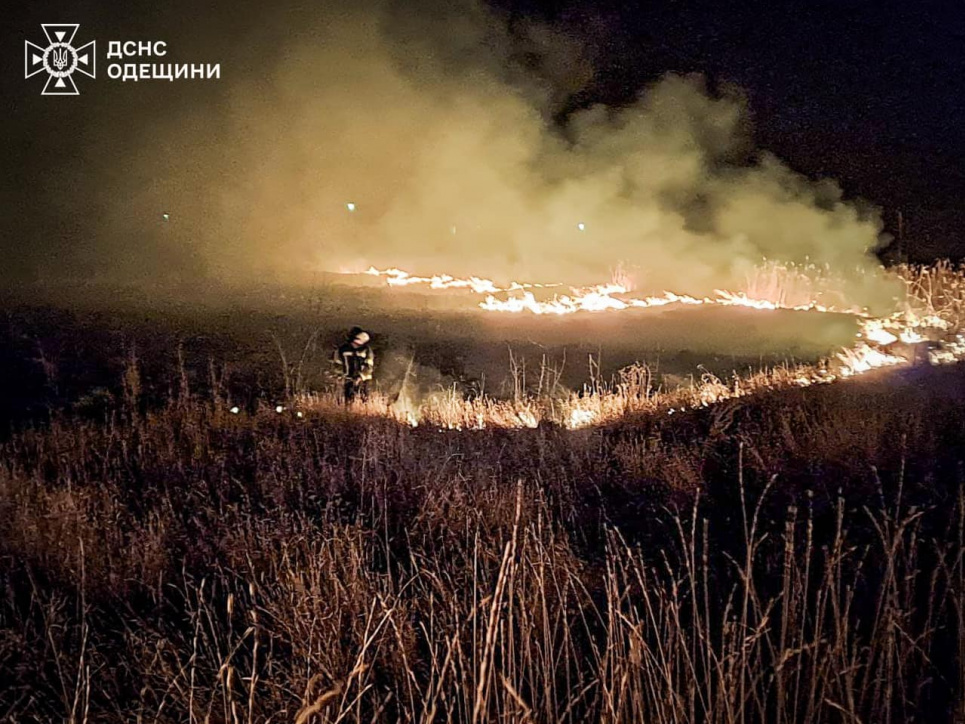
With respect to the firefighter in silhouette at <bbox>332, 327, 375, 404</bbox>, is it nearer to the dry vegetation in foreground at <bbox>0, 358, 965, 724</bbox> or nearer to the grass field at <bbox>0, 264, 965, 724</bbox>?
the grass field at <bbox>0, 264, 965, 724</bbox>

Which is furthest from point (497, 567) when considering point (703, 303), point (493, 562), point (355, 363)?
point (703, 303)

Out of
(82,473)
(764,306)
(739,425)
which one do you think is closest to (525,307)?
(764,306)

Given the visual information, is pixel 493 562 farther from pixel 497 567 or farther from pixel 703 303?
pixel 703 303

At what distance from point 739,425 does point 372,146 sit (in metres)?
20.2

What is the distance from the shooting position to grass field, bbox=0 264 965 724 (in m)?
2.73

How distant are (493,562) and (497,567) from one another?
25 cm

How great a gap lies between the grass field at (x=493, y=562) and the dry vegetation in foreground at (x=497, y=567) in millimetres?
26

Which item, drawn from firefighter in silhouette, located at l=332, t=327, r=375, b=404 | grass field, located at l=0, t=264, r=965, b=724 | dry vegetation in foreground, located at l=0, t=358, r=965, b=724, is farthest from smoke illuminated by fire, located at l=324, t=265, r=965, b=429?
dry vegetation in foreground, located at l=0, t=358, r=965, b=724

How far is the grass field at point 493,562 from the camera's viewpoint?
2732mm

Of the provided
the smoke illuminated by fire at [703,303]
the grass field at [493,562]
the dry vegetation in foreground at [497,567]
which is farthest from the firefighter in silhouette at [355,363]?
the dry vegetation in foreground at [497,567]

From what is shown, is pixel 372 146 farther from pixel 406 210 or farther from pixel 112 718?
pixel 112 718

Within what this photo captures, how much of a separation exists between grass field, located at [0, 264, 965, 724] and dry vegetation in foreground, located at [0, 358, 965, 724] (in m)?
0.03

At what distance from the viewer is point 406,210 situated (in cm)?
2522

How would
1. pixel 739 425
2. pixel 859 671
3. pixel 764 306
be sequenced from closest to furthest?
1. pixel 859 671
2. pixel 739 425
3. pixel 764 306
